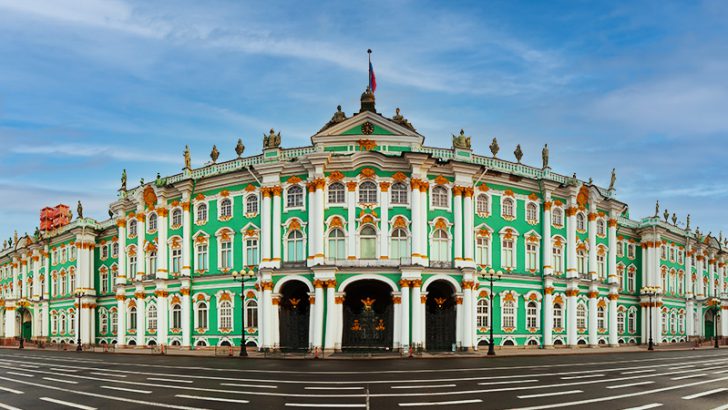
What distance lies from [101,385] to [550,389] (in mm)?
18882

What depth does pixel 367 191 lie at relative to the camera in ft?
177

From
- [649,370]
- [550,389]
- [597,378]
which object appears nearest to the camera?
[550,389]

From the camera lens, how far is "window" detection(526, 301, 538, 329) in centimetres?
5988

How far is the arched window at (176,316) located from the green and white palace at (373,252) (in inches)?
5.1

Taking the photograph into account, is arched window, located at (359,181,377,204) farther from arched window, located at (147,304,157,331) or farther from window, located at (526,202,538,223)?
arched window, located at (147,304,157,331)

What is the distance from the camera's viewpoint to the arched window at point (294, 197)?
5528 centimetres

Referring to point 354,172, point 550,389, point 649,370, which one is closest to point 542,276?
point 354,172

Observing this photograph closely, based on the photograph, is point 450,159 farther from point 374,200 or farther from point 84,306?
point 84,306

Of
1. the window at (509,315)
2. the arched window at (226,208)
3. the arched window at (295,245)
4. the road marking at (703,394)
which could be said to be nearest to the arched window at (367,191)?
the arched window at (295,245)

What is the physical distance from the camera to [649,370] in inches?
1437

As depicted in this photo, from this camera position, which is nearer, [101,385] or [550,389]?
[550,389]

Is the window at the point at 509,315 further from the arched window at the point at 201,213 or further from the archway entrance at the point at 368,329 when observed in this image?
the arched window at the point at 201,213

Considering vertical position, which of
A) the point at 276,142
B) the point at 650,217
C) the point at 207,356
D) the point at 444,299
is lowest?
the point at 207,356

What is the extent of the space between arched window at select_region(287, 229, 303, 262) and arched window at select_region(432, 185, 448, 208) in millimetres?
11506
